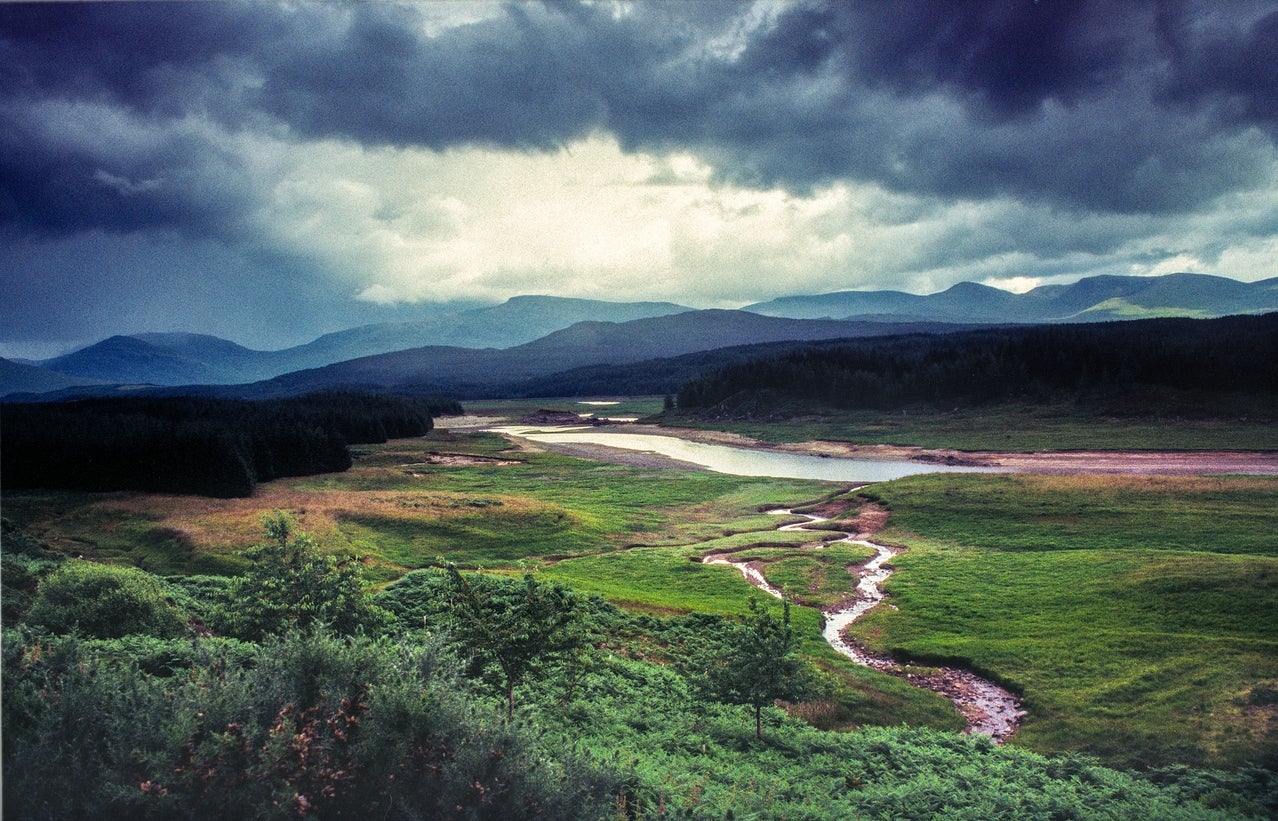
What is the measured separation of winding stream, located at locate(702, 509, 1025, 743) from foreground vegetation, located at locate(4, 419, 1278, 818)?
1023mm

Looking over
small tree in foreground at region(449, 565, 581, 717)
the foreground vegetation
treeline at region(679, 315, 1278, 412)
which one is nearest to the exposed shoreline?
the foreground vegetation

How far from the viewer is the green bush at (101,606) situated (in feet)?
65.8

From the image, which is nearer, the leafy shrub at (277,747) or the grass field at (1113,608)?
the leafy shrub at (277,747)

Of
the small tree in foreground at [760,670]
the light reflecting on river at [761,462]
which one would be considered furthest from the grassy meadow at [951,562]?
the light reflecting on river at [761,462]

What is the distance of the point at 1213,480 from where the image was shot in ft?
199

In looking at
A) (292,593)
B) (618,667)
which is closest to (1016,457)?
(618,667)

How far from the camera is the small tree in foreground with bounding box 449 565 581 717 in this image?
1856cm

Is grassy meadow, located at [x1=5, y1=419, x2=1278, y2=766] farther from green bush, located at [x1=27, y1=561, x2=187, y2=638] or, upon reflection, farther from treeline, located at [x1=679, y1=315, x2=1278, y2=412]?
treeline, located at [x1=679, y1=315, x2=1278, y2=412]

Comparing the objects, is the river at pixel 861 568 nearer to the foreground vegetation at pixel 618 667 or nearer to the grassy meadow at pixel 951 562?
the grassy meadow at pixel 951 562

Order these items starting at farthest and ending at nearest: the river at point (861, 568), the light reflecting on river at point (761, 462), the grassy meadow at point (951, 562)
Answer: the light reflecting on river at point (761, 462)
the river at point (861, 568)
the grassy meadow at point (951, 562)

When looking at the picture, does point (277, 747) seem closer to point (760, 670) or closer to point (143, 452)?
point (760, 670)

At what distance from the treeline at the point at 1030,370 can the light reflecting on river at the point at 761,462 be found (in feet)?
137

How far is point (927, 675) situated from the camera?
1139 inches

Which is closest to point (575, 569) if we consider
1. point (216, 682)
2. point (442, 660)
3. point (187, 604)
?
point (187, 604)
